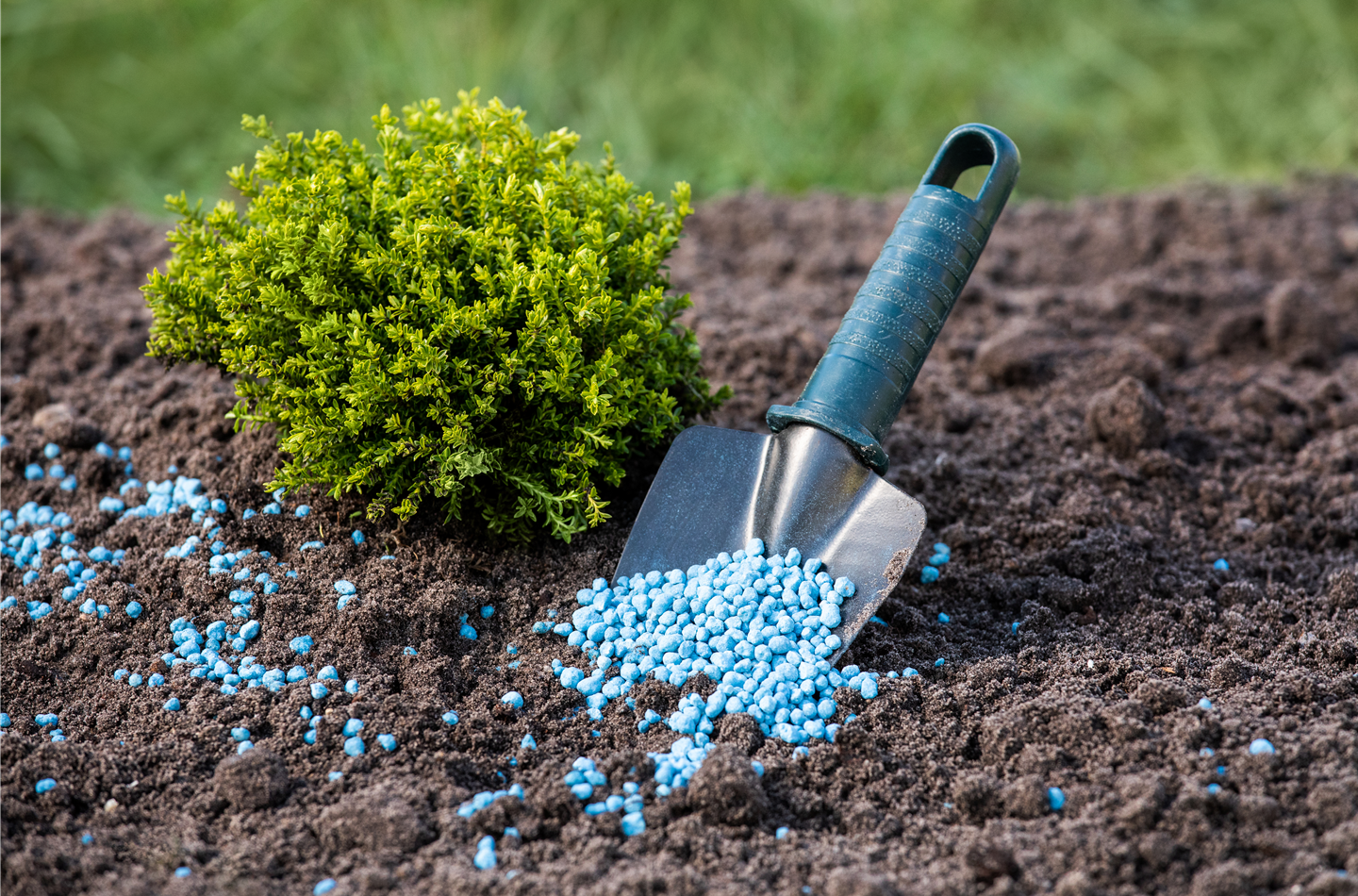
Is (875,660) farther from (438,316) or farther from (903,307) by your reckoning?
(438,316)

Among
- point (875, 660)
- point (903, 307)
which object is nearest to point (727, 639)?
point (875, 660)

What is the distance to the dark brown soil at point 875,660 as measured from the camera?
6.20 feet

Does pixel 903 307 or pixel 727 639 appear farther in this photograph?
pixel 903 307

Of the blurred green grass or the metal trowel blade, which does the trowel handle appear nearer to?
the metal trowel blade

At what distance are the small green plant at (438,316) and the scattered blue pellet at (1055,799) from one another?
3.50 ft

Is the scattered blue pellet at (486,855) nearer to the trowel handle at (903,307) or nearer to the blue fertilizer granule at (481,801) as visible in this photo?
the blue fertilizer granule at (481,801)

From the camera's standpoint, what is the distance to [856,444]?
2.51 metres

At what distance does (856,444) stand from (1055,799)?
0.85m

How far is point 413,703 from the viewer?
7.32ft

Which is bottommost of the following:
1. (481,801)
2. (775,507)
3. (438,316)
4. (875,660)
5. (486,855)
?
(486,855)

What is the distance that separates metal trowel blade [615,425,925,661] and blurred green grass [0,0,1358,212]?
2928mm

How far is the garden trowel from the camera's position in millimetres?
2527

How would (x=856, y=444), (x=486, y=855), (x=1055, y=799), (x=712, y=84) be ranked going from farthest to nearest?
1. (x=712, y=84)
2. (x=856, y=444)
3. (x=1055, y=799)
4. (x=486, y=855)

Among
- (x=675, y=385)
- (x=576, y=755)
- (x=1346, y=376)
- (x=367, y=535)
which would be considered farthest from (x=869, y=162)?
(x=576, y=755)
